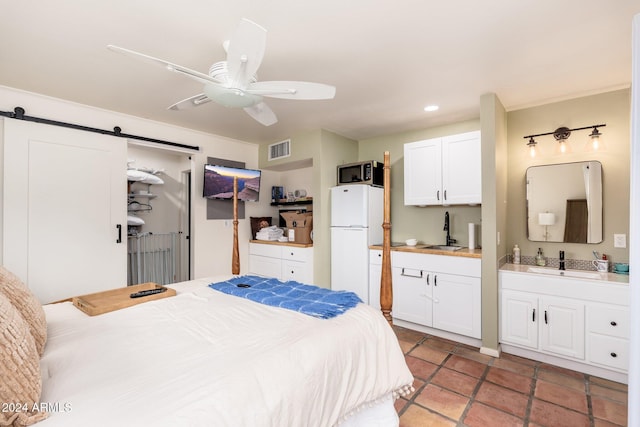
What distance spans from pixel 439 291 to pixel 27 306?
313 cm

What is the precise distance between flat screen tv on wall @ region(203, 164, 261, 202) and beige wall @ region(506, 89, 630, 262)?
3.23 meters

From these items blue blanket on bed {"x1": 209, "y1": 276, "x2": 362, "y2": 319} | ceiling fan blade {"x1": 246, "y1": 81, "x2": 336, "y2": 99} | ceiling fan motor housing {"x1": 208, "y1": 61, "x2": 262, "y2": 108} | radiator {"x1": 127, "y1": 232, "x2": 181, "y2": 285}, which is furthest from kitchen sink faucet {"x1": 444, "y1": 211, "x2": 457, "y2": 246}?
radiator {"x1": 127, "y1": 232, "x2": 181, "y2": 285}

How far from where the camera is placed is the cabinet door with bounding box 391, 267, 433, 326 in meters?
3.18

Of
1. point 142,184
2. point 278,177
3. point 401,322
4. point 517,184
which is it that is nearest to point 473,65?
point 517,184

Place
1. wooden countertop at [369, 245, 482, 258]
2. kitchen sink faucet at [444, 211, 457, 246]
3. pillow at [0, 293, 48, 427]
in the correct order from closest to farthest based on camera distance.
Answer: pillow at [0, 293, 48, 427]
wooden countertop at [369, 245, 482, 258]
kitchen sink faucet at [444, 211, 457, 246]

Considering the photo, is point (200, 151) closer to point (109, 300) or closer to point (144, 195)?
point (144, 195)

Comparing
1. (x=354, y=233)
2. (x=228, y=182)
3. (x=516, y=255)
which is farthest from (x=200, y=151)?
(x=516, y=255)

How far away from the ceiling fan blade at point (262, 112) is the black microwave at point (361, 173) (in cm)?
167

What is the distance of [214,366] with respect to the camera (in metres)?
1.08

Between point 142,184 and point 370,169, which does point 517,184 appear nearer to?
point 370,169

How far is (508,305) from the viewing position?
270 cm

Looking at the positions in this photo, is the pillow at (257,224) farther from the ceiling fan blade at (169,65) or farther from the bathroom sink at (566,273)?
the bathroom sink at (566,273)

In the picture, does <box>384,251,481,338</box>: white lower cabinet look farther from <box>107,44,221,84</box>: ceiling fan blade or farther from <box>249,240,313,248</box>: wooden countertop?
<box>107,44,221,84</box>: ceiling fan blade

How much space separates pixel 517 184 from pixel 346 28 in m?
2.49
